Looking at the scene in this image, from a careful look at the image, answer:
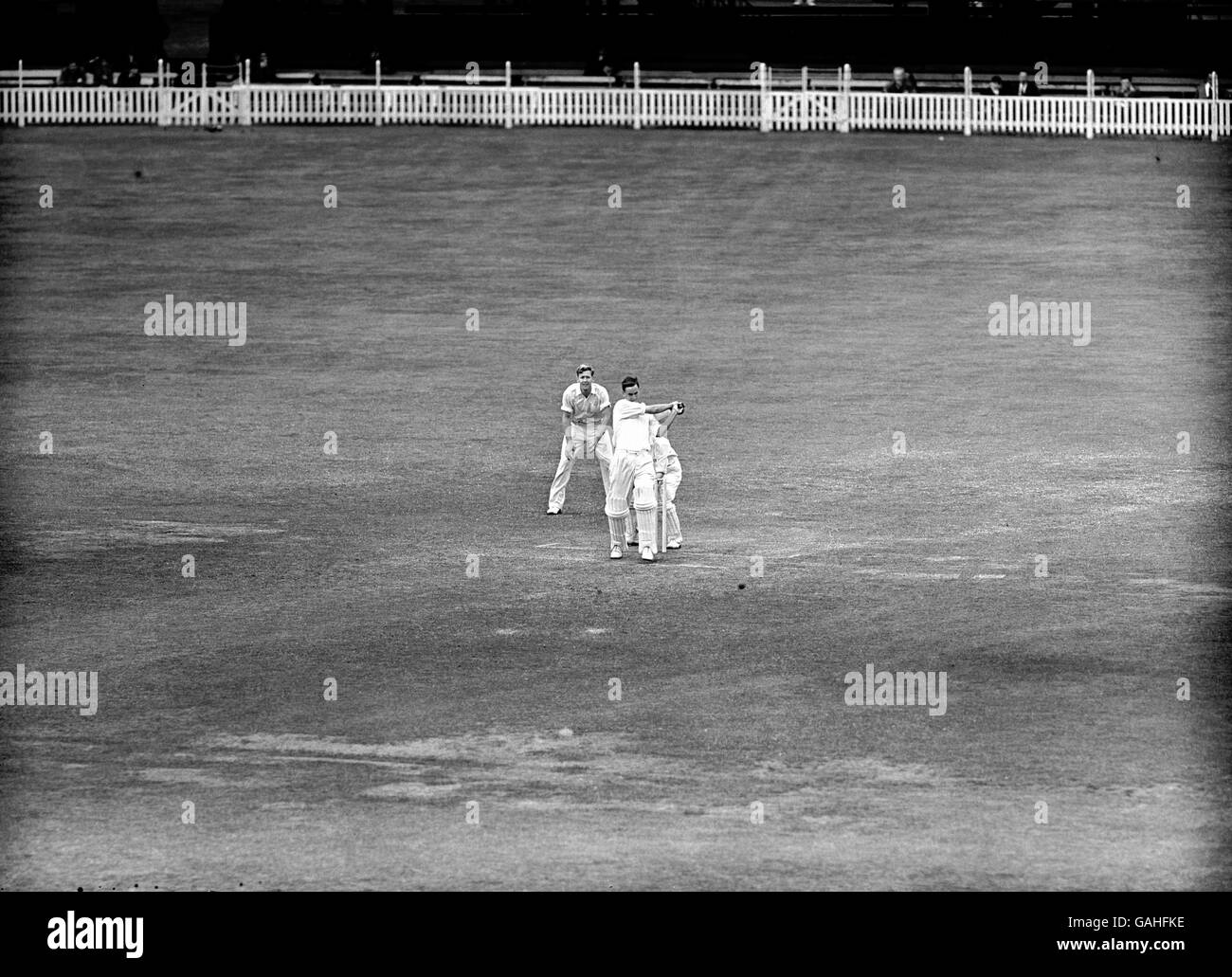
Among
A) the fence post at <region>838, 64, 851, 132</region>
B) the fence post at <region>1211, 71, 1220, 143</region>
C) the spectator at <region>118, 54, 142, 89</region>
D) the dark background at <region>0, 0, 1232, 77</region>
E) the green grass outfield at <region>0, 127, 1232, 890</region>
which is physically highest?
the dark background at <region>0, 0, 1232, 77</region>

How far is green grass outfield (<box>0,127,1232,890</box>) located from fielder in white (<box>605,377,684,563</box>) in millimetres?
571

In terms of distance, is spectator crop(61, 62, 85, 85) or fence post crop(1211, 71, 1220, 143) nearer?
fence post crop(1211, 71, 1220, 143)

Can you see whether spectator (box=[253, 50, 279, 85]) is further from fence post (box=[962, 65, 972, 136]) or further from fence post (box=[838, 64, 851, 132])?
fence post (box=[962, 65, 972, 136])

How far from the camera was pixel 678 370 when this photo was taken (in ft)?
101

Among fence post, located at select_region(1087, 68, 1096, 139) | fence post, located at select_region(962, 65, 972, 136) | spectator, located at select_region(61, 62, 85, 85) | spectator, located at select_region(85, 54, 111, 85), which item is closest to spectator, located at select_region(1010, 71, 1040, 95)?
fence post, located at select_region(962, 65, 972, 136)

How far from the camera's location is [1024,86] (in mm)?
49188

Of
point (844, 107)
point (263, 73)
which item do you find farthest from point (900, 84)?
point (263, 73)

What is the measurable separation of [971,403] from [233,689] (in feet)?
45.6

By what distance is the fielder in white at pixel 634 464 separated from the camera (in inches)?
826

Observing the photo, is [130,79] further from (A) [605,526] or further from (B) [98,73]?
(A) [605,526]

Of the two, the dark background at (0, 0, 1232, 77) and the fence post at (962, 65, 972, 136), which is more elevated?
the dark background at (0, 0, 1232, 77)

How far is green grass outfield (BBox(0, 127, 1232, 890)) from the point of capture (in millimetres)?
15023

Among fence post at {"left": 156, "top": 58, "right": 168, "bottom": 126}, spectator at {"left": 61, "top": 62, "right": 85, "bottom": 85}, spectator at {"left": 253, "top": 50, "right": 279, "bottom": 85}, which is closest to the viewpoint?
fence post at {"left": 156, "top": 58, "right": 168, "bottom": 126}
